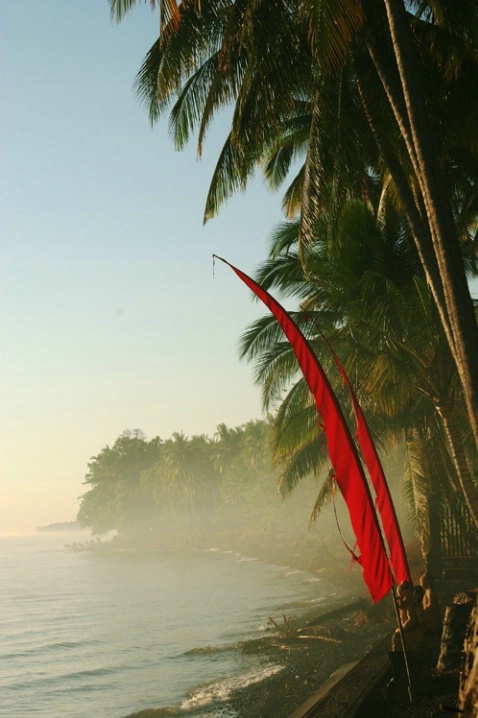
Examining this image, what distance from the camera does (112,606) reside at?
49.1m

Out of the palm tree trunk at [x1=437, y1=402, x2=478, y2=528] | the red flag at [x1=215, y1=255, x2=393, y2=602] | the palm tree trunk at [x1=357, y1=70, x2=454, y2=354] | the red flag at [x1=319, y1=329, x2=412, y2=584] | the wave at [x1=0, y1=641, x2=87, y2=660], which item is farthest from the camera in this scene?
the wave at [x1=0, y1=641, x2=87, y2=660]

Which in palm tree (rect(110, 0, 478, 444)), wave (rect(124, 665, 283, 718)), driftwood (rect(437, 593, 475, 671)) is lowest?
wave (rect(124, 665, 283, 718))

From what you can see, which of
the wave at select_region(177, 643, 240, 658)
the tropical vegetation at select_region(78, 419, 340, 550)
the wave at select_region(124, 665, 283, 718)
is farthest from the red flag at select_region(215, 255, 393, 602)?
the tropical vegetation at select_region(78, 419, 340, 550)

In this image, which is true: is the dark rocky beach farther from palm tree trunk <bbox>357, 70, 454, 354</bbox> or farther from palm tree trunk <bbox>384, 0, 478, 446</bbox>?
palm tree trunk <bbox>357, 70, 454, 354</bbox>

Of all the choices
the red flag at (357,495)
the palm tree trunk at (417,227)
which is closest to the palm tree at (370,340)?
the palm tree trunk at (417,227)

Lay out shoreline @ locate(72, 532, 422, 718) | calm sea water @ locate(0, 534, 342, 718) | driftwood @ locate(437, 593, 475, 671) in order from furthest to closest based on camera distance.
A: calm sea water @ locate(0, 534, 342, 718) < shoreline @ locate(72, 532, 422, 718) < driftwood @ locate(437, 593, 475, 671)

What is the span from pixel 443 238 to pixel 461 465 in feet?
19.5

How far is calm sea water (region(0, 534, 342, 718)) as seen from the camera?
760 inches

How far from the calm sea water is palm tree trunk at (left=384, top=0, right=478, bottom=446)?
10.4 m

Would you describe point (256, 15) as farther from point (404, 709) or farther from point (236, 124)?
point (404, 709)

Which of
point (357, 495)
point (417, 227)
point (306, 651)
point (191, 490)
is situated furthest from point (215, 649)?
point (191, 490)

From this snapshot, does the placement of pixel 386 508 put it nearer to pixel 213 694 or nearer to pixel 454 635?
pixel 454 635

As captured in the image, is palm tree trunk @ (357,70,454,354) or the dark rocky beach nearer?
the dark rocky beach

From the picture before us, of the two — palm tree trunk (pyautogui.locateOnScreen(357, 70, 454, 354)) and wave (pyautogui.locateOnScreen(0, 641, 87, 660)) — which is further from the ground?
palm tree trunk (pyautogui.locateOnScreen(357, 70, 454, 354))
